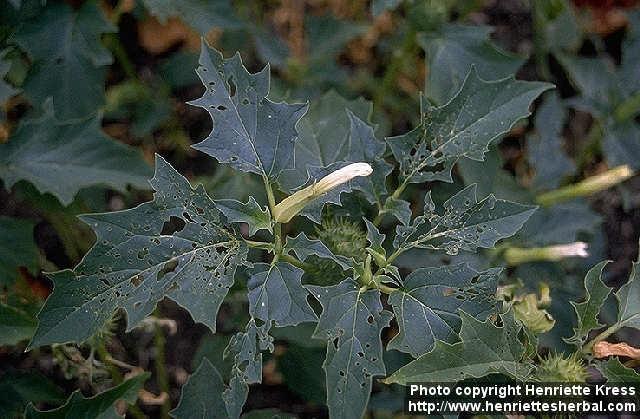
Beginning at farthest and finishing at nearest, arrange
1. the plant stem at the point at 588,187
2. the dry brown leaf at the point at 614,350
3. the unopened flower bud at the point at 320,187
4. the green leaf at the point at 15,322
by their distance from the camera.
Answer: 1. the plant stem at the point at 588,187
2. the green leaf at the point at 15,322
3. the dry brown leaf at the point at 614,350
4. the unopened flower bud at the point at 320,187

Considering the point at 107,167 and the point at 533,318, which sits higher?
the point at 107,167

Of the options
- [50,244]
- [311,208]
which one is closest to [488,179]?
[311,208]

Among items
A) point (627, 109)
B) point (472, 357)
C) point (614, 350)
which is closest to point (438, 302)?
point (472, 357)

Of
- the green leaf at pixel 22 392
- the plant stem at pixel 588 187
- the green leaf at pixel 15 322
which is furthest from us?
the plant stem at pixel 588 187

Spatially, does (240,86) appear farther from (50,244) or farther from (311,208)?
(50,244)

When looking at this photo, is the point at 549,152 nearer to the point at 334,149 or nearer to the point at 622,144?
the point at 622,144

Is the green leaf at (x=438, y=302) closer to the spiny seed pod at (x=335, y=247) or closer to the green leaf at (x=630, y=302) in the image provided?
the spiny seed pod at (x=335, y=247)

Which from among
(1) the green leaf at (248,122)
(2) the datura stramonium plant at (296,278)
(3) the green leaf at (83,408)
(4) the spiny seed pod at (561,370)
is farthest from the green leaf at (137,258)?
(4) the spiny seed pod at (561,370)
